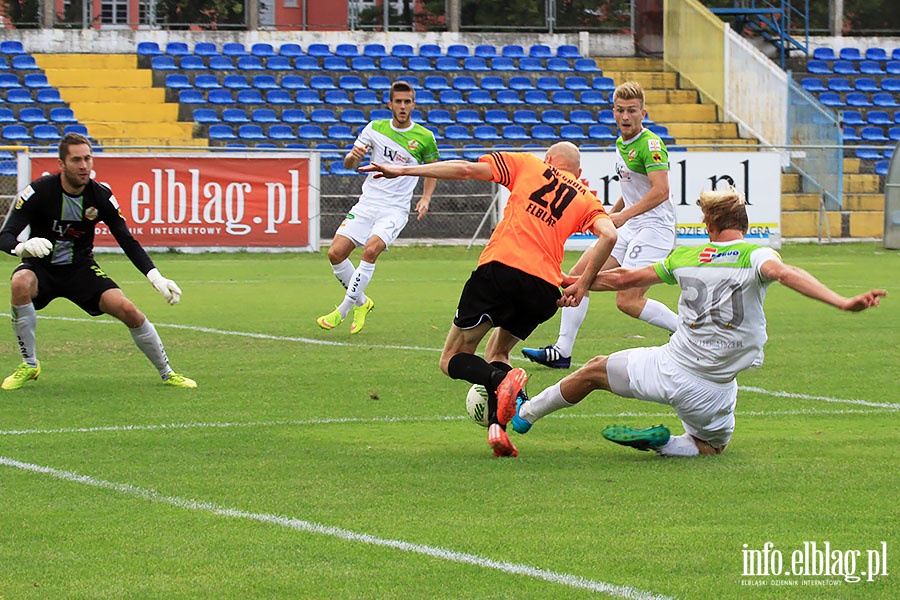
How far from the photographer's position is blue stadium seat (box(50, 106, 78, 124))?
28766 millimetres

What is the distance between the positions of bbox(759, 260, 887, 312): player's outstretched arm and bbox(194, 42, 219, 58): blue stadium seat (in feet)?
90.9

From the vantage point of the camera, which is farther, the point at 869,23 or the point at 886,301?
the point at 869,23

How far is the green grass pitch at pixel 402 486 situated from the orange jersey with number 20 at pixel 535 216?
103 centimetres

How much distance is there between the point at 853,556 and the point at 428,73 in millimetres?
28105

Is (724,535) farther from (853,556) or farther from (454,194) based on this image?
(454,194)

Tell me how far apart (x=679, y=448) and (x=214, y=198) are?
17.0 metres

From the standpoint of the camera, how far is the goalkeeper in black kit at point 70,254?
8.84 m

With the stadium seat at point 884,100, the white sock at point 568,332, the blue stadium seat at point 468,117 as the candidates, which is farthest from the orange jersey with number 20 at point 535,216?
the stadium seat at point 884,100

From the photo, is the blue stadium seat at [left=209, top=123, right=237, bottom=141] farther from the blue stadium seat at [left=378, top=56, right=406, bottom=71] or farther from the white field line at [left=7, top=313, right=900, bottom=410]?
the white field line at [left=7, top=313, right=900, bottom=410]

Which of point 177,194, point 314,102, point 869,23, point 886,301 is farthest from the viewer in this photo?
point 869,23

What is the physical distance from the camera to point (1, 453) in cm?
681

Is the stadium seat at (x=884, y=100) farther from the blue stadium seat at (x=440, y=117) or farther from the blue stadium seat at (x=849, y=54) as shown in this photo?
the blue stadium seat at (x=440, y=117)

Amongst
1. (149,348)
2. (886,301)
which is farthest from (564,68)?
(149,348)

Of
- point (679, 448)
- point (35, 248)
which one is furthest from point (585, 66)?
point (679, 448)
